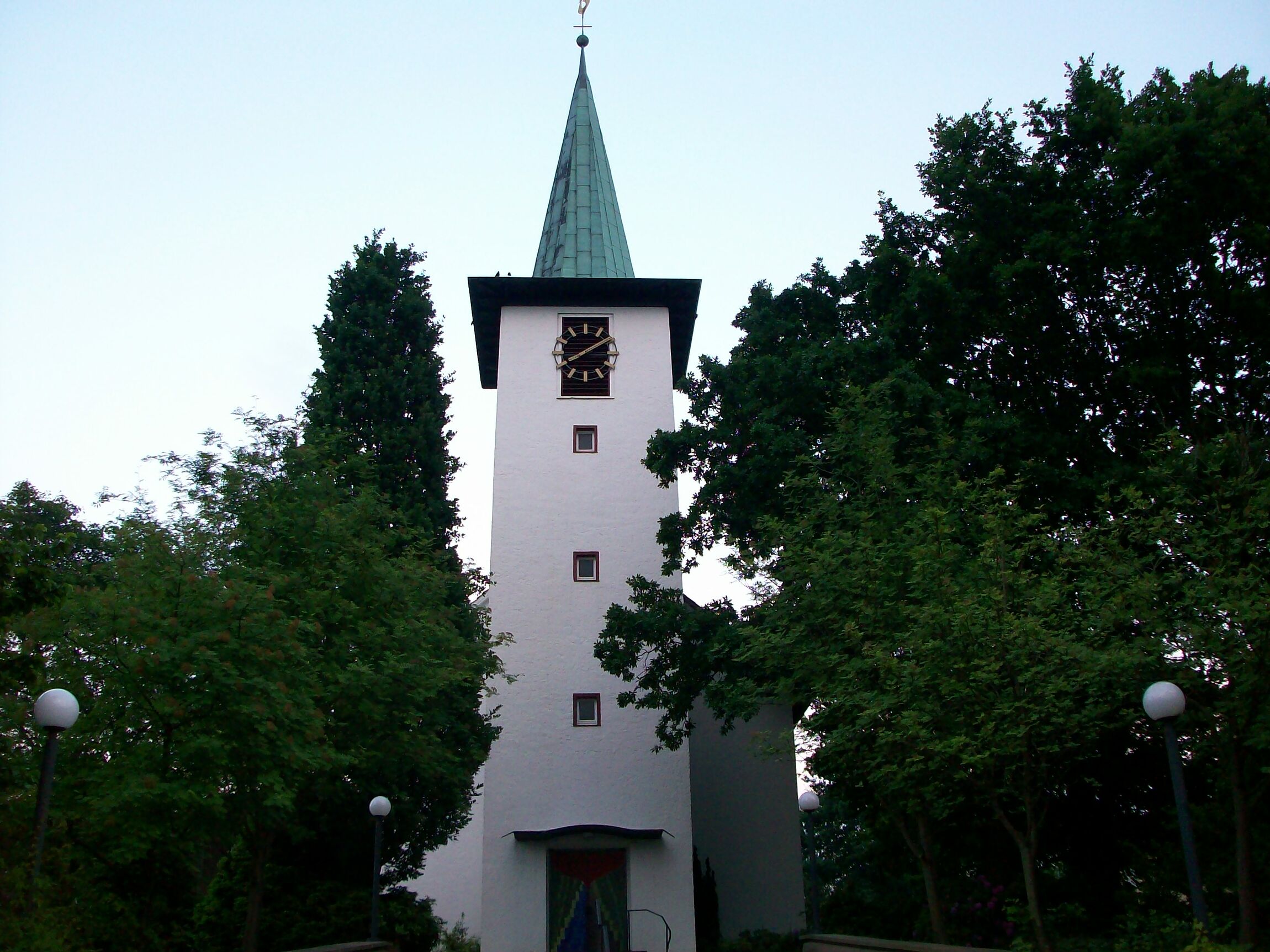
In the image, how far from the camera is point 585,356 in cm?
2755

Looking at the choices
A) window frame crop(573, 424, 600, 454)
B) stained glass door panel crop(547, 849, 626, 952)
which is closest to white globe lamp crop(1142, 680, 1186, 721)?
stained glass door panel crop(547, 849, 626, 952)

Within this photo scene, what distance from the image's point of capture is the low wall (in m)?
12.4

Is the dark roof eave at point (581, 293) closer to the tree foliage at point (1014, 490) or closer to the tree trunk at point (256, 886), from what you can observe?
the tree foliage at point (1014, 490)

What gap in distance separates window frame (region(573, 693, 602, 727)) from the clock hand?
8202 mm

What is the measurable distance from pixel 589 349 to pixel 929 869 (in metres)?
15.6

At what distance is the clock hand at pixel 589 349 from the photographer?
27.5 meters

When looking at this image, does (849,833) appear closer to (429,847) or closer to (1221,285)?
(429,847)

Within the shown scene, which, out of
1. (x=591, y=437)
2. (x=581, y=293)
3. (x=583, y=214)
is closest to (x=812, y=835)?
(x=591, y=437)

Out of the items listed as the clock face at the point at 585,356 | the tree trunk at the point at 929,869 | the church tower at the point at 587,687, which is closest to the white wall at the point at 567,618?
the church tower at the point at 587,687

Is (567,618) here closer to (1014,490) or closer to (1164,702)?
(1014,490)

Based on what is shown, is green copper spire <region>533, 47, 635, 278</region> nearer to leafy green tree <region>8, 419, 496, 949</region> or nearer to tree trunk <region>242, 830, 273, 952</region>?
leafy green tree <region>8, 419, 496, 949</region>

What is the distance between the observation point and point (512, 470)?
85.1 ft

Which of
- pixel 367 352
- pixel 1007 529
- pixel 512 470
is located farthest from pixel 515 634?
pixel 1007 529

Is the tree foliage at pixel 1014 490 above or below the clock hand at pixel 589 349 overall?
below
